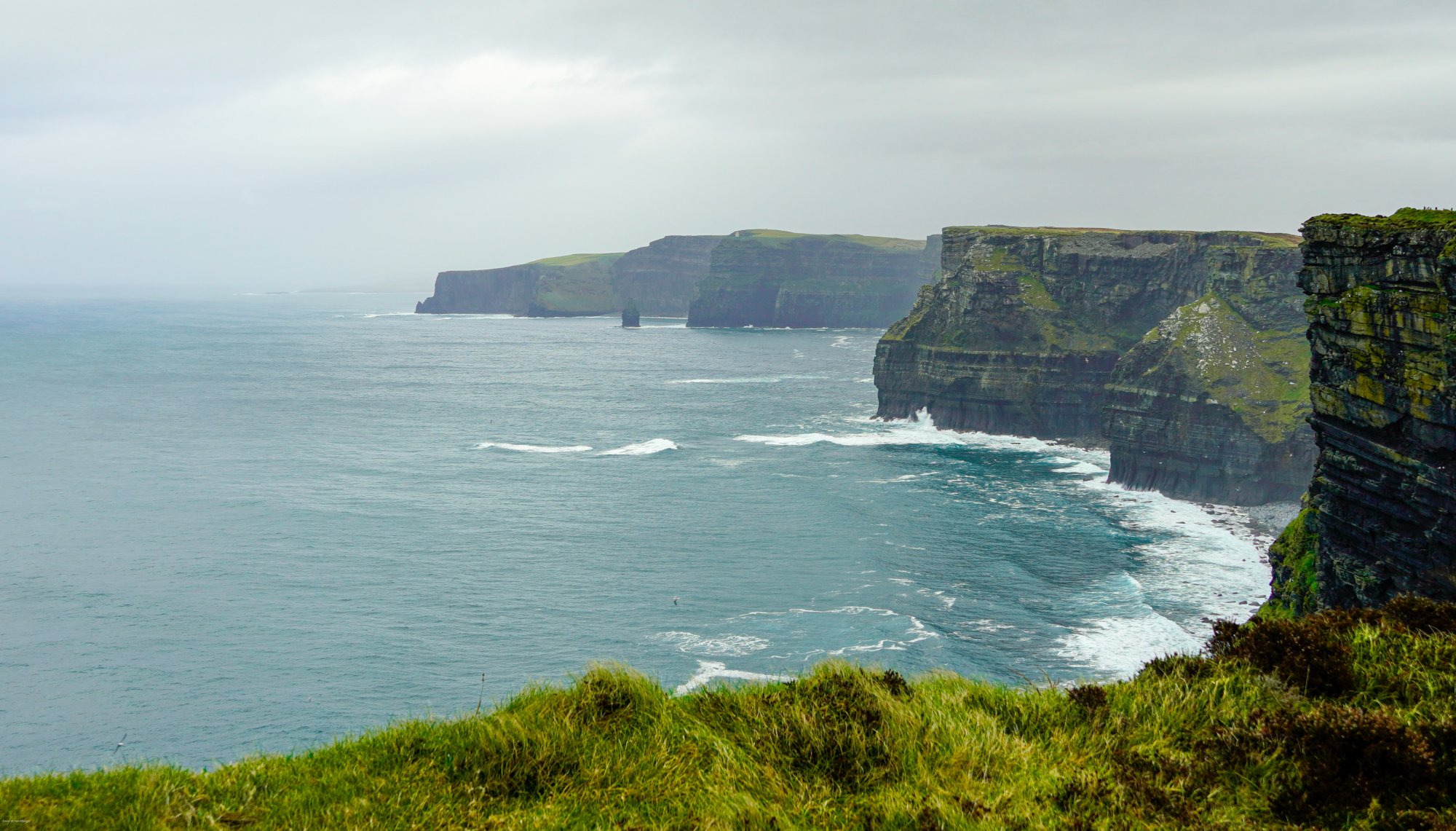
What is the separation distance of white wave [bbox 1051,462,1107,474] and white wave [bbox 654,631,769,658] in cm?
5691

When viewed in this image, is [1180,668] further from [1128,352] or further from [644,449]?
[1128,352]

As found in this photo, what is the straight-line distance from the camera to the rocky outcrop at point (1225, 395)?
83.5 meters

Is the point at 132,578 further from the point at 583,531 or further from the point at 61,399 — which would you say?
the point at 61,399

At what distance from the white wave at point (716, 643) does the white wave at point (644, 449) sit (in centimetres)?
4966

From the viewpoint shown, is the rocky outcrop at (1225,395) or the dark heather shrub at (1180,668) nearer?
the dark heather shrub at (1180,668)

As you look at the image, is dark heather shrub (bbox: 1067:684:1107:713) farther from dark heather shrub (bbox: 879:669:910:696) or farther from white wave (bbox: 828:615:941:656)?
white wave (bbox: 828:615:941:656)

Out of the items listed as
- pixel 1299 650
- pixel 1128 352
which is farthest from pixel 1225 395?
pixel 1299 650

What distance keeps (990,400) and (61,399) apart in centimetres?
11585

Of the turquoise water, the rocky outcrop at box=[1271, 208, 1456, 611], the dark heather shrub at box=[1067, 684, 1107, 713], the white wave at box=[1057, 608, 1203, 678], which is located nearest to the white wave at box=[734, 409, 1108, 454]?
the turquoise water

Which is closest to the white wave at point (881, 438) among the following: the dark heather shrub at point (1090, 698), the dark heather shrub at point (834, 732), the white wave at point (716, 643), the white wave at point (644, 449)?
the white wave at point (644, 449)

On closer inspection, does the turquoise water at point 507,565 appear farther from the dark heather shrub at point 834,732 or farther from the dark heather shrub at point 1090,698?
the dark heather shrub at point 1090,698

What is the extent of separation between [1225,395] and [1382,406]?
52521mm

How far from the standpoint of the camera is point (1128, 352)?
99.9m

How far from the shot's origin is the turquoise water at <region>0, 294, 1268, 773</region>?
144 feet
